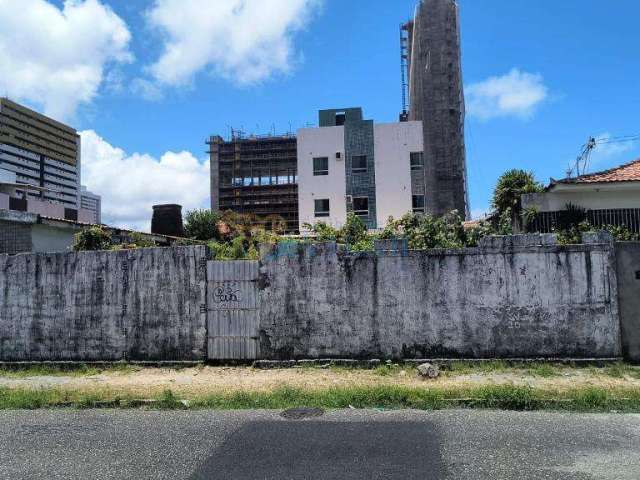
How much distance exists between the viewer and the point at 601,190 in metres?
15.3

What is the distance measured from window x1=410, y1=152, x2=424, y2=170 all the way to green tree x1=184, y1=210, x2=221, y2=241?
17.8 m

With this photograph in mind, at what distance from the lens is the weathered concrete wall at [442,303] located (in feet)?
32.7

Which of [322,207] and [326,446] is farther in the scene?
[322,207]

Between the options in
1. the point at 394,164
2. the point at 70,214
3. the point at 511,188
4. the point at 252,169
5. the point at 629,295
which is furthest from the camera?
the point at 252,169

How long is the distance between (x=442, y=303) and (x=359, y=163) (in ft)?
102

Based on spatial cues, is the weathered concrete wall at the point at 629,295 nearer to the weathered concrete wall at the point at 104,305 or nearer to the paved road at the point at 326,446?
the paved road at the point at 326,446

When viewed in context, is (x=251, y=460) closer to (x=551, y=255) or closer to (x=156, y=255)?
(x=156, y=255)

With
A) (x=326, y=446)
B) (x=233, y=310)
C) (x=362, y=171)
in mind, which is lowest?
(x=326, y=446)

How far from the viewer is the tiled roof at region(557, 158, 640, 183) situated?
15035 mm

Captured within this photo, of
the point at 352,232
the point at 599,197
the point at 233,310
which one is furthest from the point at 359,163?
the point at 233,310

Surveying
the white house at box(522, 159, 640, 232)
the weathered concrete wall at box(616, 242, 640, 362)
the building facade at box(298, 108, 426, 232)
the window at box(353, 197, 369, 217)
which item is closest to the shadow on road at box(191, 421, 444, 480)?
the weathered concrete wall at box(616, 242, 640, 362)

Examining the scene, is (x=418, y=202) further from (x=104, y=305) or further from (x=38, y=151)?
(x=38, y=151)

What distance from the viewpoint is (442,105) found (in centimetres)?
Result: 4312

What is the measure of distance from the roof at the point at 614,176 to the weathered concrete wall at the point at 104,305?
11033mm
